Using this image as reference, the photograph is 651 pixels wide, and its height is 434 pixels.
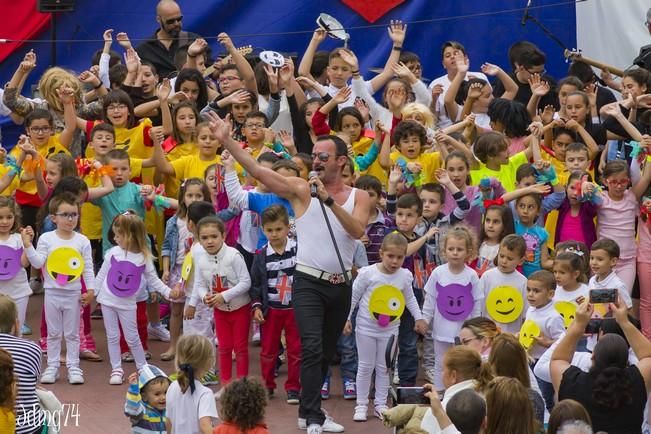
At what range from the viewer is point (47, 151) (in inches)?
456

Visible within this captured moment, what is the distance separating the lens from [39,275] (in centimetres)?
1241

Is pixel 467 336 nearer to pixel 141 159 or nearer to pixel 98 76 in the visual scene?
pixel 141 159

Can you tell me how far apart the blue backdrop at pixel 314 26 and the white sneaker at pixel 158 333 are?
3.55 m

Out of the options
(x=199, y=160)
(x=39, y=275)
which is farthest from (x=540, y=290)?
(x=39, y=275)

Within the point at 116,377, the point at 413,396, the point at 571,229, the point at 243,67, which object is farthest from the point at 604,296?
the point at 243,67

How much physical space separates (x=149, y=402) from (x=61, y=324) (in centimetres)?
257

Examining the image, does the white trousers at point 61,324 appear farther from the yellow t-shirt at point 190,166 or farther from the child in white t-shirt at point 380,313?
the child in white t-shirt at point 380,313

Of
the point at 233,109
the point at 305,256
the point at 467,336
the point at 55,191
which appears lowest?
the point at 467,336

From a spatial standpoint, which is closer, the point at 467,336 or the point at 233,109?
the point at 467,336

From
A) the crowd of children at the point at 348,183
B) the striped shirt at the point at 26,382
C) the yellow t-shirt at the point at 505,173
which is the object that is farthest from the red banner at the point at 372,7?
the striped shirt at the point at 26,382

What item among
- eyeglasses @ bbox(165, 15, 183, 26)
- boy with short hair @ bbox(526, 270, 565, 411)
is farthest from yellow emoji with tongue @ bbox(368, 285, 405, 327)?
eyeglasses @ bbox(165, 15, 183, 26)

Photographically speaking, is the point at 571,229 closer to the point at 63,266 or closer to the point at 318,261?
the point at 318,261

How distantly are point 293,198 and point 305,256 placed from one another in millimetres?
392

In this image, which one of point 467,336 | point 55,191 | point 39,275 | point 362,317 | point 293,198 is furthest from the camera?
point 39,275
